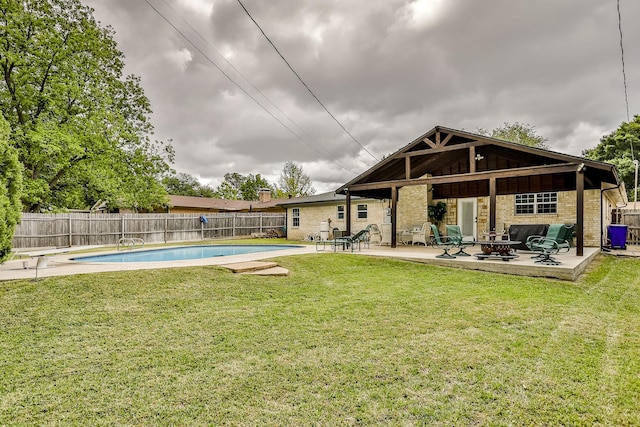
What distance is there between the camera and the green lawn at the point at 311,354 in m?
2.31

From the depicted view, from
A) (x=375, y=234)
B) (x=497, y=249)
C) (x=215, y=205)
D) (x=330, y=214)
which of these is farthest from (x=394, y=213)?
(x=215, y=205)

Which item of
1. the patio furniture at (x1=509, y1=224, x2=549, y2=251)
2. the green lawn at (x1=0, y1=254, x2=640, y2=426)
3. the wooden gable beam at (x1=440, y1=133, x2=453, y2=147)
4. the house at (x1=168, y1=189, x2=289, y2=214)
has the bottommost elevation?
the green lawn at (x1=0, y1=254, x2=640, y2=426)

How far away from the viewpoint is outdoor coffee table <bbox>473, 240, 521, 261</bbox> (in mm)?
8023

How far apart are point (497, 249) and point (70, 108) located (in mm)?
18926

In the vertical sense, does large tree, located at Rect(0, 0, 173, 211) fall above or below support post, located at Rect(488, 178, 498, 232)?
above

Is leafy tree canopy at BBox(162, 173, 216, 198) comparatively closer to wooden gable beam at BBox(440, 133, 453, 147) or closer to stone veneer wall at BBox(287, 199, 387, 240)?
stone veneer wall at BBox(287, 199, 387, 240)

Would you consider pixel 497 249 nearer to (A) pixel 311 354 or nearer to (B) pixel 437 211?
(B) pixel 437 211

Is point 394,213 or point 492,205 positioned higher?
point 492,205

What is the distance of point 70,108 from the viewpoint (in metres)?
15.3

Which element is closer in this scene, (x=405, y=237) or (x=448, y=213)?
(x=405, y=237)

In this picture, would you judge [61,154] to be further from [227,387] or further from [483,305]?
[483,305]

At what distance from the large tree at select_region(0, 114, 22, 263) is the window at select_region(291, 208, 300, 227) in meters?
14.4

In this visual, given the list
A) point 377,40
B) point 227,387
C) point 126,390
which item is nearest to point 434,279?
point 227,387

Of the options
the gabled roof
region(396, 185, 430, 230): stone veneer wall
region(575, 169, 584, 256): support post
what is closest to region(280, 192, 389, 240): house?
region(396, 185, 430, 230): stone veneer wall
